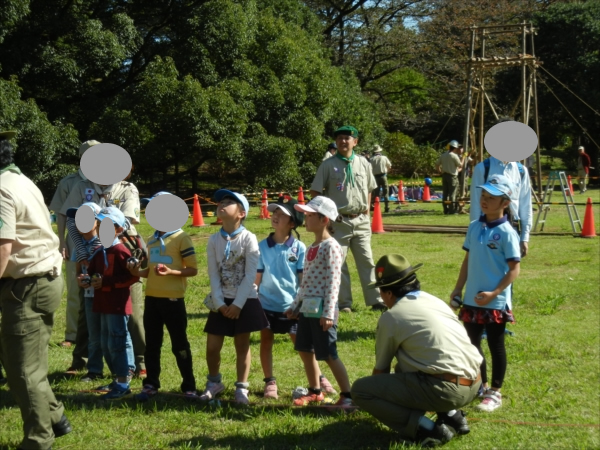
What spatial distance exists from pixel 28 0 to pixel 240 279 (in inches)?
675

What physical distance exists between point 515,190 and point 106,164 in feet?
11.3

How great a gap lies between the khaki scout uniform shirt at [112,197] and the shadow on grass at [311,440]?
2.27 metres

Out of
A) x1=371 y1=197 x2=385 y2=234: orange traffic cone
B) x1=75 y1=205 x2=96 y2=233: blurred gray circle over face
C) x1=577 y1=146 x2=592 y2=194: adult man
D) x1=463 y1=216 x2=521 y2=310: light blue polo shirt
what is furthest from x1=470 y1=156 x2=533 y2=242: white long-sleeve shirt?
x1=577 y1=146 x2=592 y2=194: adult man

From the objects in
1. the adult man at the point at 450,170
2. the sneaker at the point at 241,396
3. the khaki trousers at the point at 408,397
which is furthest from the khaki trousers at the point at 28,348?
the adult man at the point at 450,170

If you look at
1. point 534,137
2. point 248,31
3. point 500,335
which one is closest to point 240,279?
point 500,335

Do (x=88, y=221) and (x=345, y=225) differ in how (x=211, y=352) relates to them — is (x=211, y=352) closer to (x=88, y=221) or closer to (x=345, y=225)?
(x=88, y=221)

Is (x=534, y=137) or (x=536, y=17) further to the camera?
(x=536, y=17)

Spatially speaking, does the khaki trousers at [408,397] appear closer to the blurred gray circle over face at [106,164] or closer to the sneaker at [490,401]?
the sneaker at [490,401]

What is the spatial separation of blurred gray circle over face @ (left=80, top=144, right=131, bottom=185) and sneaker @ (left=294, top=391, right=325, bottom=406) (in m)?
2.10

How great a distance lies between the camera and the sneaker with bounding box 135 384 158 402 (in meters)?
5.89

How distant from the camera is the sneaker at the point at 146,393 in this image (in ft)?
19.3

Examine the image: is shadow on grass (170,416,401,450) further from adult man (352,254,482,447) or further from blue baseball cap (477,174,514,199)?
blue baseball cap (477,174,514,199)

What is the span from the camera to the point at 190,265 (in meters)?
5.93

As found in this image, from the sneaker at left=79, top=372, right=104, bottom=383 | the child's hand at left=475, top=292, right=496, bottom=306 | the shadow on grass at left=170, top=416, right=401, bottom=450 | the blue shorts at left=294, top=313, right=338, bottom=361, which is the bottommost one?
the shadow on grass at left=170, top=416, right=401, bottom=450
